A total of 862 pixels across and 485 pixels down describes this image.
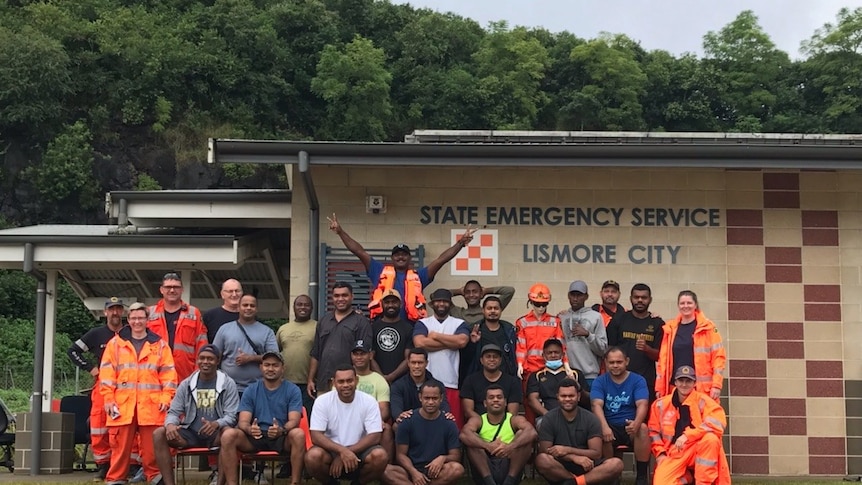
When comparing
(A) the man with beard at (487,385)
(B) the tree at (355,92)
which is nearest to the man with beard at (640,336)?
(A) the man with beard at (487,385)

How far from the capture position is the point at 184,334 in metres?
10.0

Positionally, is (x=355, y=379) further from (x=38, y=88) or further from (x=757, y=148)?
(x=38, y=88)

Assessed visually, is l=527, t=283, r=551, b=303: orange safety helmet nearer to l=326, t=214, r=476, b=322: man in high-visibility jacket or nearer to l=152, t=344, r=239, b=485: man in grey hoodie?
l=326, t=214, r=476, b=322: man in high-visibility jacket

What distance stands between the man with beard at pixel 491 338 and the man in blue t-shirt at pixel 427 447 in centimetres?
88

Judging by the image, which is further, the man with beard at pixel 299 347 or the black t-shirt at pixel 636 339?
the black t-shirt at pixel 636 339

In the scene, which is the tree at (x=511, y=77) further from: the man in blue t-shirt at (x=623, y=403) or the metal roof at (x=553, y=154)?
the man in blue t-shirt at (x=623, y=403)

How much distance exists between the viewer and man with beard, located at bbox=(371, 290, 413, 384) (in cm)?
972

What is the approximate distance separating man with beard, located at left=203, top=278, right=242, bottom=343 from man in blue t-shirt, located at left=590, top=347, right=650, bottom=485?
3273mm

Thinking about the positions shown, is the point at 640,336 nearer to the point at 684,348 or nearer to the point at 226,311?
the point at 684,348

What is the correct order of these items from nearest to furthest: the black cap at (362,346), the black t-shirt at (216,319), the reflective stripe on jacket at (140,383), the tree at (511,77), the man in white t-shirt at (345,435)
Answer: the man in white t-shirt at (345,435), the black cap at (362,346), the reflective stripe on jacket at (140,383), the black t-shirt at (216,319), the tree at (511,77)

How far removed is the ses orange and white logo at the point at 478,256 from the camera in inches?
448

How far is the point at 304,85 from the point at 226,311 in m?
53.8

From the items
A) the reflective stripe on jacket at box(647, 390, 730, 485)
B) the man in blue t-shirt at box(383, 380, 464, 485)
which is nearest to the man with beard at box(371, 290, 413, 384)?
the man in blue t-shirt at box(383, 380, 464, 485)

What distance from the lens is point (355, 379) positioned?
29.5ft
